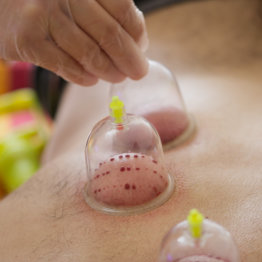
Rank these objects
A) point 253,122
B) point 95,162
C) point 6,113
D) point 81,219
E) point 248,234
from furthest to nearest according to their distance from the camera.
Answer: point 6,113, point 253,122, point 95,162, point 81,219, point 248,234

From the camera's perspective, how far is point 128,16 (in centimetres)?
122

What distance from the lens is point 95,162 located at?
1177 millimetres

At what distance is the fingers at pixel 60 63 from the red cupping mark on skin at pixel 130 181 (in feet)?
0.93

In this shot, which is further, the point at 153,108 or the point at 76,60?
the point at 153,108

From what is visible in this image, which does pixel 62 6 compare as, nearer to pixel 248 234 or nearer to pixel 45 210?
pixel 45 210

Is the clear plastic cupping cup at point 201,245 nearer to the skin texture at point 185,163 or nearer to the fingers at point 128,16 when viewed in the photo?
the skin texture at point 185,163

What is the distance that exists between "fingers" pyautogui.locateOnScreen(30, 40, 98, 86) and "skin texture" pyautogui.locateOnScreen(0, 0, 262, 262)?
8.9 inches

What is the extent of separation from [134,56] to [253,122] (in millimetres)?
410

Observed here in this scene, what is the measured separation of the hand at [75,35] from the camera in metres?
1.16

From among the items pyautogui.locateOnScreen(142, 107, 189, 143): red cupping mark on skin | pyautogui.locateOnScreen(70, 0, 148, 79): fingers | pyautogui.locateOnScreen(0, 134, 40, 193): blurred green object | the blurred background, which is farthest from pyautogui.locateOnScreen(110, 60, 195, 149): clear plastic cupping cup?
pyautogui.locateOnScreen(0, 134, 40, 193): blurred green object

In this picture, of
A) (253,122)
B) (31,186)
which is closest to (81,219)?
(31,186)

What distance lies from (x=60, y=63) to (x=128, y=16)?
0.21 m

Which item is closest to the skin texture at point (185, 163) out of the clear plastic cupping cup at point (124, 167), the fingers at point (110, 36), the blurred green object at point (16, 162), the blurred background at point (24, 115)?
the clear plastic cupping cup at point (124, 167)

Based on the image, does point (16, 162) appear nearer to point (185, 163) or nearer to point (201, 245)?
point (185, 163)
